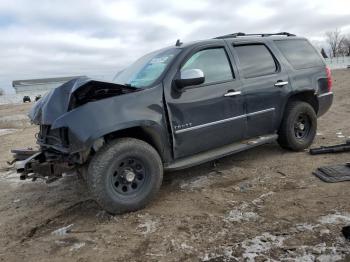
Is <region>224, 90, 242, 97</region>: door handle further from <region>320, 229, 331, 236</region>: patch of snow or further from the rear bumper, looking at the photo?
<region>320, 229, 331, 236</region>: patch of snow

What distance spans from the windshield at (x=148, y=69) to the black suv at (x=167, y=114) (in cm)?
2

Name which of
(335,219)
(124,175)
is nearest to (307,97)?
(335,219)

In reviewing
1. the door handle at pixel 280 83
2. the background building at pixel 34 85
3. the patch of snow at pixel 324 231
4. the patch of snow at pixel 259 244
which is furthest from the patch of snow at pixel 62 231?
the background building at pixel 34 85

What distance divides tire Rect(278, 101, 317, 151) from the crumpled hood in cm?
272

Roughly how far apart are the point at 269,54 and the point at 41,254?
4.30m

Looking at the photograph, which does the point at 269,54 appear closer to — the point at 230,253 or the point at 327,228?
the point at 327,228

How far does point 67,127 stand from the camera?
13.6 ft

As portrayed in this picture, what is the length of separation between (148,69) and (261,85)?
5.50ft

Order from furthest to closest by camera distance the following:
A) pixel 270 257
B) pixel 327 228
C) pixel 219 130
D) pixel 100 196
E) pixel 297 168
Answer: pixel 297 168, pixel 219 130, pixel 100 196, pixel 327 228, pixel 270 257

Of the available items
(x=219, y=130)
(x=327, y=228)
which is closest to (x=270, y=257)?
(x=327, y=228)

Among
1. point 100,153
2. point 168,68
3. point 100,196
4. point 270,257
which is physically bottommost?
point 270,257

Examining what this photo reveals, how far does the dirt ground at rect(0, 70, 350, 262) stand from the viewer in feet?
11.4

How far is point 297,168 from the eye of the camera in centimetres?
561

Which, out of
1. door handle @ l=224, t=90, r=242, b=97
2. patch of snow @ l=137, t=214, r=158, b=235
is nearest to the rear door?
door handle @ l=224, t=90, r=242, b=97
